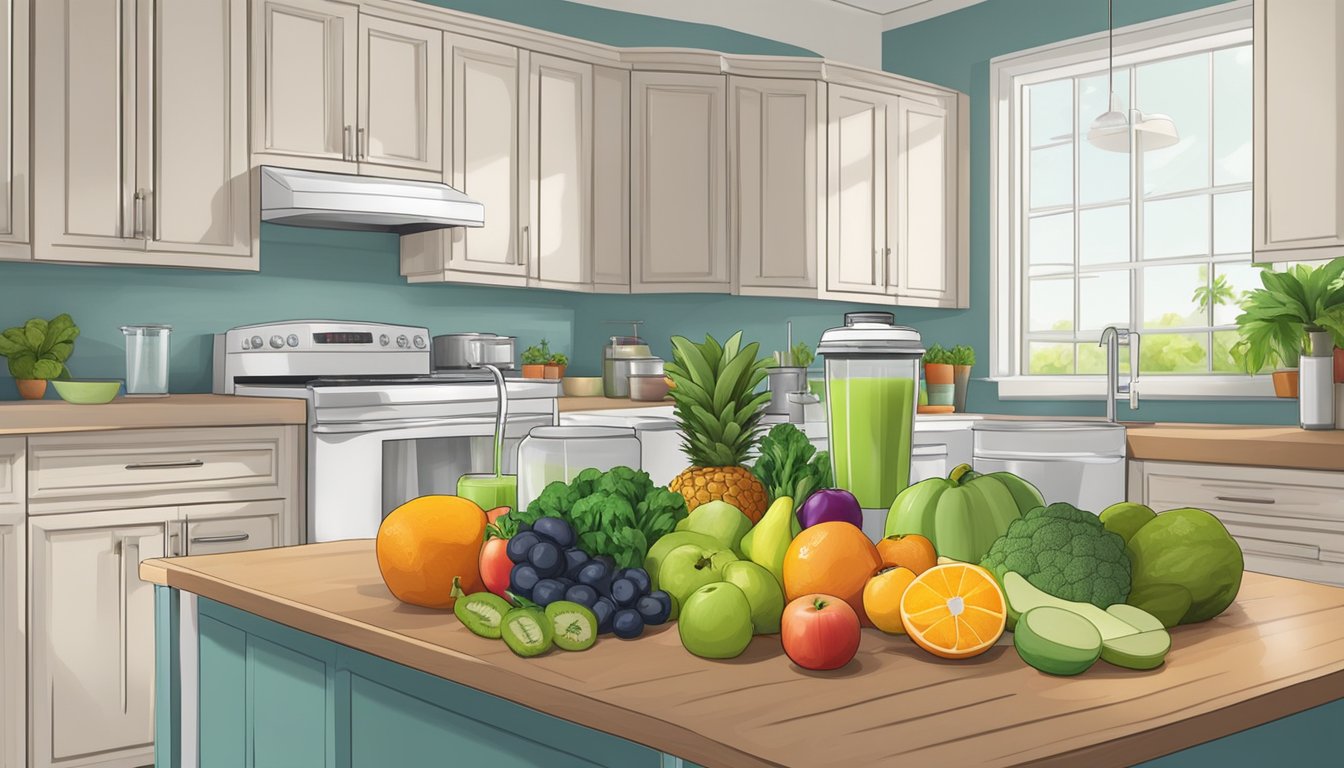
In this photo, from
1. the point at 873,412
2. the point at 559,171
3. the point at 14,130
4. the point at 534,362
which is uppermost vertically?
the point at 559,171

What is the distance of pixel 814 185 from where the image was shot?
4887 millimetres

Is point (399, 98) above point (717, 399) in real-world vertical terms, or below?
above

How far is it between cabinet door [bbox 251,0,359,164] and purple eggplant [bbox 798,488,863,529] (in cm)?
308

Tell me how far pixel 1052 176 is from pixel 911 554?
452 centimetres

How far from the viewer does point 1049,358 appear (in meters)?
5.16

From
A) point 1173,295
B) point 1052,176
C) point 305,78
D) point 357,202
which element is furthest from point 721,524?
point 1052,176

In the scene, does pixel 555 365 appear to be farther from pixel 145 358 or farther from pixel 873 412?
pixel 873 412

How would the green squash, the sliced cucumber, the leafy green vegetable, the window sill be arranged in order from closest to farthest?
the sliced cucumber, the green squash, the leafy green vegetable, the window sill

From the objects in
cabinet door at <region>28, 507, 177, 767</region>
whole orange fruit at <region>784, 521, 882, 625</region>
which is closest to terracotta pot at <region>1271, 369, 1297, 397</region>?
whole orange fruit at <region>784, 521, 882, 625</region>

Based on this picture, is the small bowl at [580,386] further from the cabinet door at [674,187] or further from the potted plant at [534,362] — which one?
the cabinet door at [674,187]

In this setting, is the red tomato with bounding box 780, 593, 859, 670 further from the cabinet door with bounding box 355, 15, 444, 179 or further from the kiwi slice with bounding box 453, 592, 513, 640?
the cabinet door with bounding box 355, 15, 444, 179

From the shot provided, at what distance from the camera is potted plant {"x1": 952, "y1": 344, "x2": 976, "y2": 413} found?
17.0 ft

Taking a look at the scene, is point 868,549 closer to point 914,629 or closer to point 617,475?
point 914,629

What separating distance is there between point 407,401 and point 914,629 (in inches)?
109
